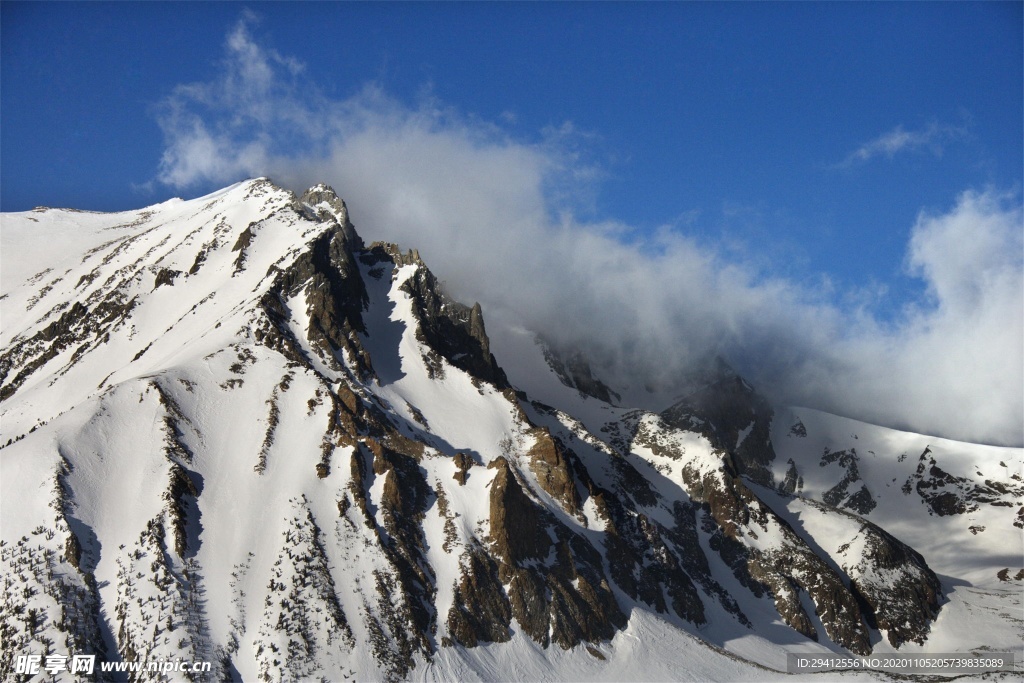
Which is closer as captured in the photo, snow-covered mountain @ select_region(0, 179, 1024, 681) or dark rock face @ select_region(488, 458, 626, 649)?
snow-covered mountain @ select_region(0, 179, 1024, 681)

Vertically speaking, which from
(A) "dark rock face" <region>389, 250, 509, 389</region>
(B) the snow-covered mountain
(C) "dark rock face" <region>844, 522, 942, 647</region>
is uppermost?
(A) "dark rock face" <region>389, 250, 509, 389</region>

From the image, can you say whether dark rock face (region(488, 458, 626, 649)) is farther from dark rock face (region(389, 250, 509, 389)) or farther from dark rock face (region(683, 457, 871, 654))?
dark rock face (region(389, 250, 509, 389))

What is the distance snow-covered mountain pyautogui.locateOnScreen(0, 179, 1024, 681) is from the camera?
8169cm

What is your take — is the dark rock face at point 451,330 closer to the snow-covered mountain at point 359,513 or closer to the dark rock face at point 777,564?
the snow-covered mountain at point 359,513

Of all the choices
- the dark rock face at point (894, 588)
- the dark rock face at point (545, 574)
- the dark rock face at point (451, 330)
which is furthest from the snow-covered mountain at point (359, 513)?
the dark rock face at point (451, 330)

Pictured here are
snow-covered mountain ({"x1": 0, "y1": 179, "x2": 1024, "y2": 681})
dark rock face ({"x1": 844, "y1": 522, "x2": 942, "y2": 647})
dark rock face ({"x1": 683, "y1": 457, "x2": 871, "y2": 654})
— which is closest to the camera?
snow-covered mountain ({"x1": 0, "y1": 179, "x2": 1024, "y2": 681})

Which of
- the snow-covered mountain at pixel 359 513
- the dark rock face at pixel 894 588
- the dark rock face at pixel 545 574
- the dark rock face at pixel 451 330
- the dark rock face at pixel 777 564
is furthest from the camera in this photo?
the dark rock face at pixel 451 330

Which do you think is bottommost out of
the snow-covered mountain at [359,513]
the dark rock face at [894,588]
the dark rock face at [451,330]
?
the dark rock face at [894,588]

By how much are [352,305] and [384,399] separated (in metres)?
25.5

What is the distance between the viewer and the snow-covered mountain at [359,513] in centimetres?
8169

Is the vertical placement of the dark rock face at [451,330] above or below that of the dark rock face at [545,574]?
above

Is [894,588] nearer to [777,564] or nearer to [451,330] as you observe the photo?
[777,564]

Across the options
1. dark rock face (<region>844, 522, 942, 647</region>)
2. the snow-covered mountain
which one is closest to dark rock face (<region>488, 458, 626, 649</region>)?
the snow-covered mountain

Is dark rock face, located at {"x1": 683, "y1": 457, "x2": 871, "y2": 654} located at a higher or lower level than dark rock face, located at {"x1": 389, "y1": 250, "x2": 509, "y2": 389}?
lower
